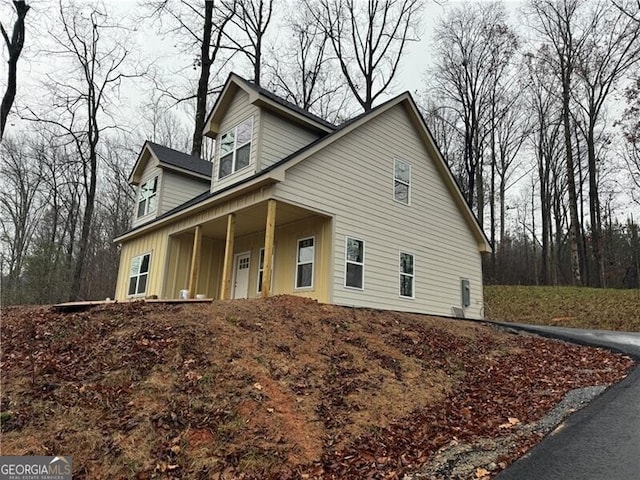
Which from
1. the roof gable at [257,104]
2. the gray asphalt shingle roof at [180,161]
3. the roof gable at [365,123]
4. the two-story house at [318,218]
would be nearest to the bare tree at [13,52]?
the gray asphalt shingle roof at [180,161]

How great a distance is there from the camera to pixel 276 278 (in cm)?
1163

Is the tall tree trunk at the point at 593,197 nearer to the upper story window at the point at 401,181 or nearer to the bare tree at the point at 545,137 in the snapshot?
the bare tree at the point at 545,137

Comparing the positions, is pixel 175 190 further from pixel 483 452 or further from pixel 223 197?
pixel 483 452

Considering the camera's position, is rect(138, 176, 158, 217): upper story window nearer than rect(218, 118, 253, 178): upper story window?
No

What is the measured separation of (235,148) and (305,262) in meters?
3.63

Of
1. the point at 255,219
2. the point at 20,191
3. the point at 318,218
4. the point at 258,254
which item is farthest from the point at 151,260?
the point at 20,191

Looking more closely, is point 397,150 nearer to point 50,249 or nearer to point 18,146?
point 50,249

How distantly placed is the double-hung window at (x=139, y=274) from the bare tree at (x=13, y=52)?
625cm

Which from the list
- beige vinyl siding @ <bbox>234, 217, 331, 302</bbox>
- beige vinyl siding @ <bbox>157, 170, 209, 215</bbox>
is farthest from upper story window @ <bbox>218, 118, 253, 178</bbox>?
beige vinyl siding @ <bbox>157, 170, 209, 215</bbox>

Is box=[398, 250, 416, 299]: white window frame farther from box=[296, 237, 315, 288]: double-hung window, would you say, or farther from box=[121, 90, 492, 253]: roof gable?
box=[121, 90, 492, 253]: roof gable

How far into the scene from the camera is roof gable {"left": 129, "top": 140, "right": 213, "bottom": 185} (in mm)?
15430

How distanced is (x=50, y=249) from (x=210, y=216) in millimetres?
11055

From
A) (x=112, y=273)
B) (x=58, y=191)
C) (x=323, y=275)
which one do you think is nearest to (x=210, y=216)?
(x=323, y=275)

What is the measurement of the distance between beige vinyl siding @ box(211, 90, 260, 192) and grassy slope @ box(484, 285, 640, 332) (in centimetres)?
1202
